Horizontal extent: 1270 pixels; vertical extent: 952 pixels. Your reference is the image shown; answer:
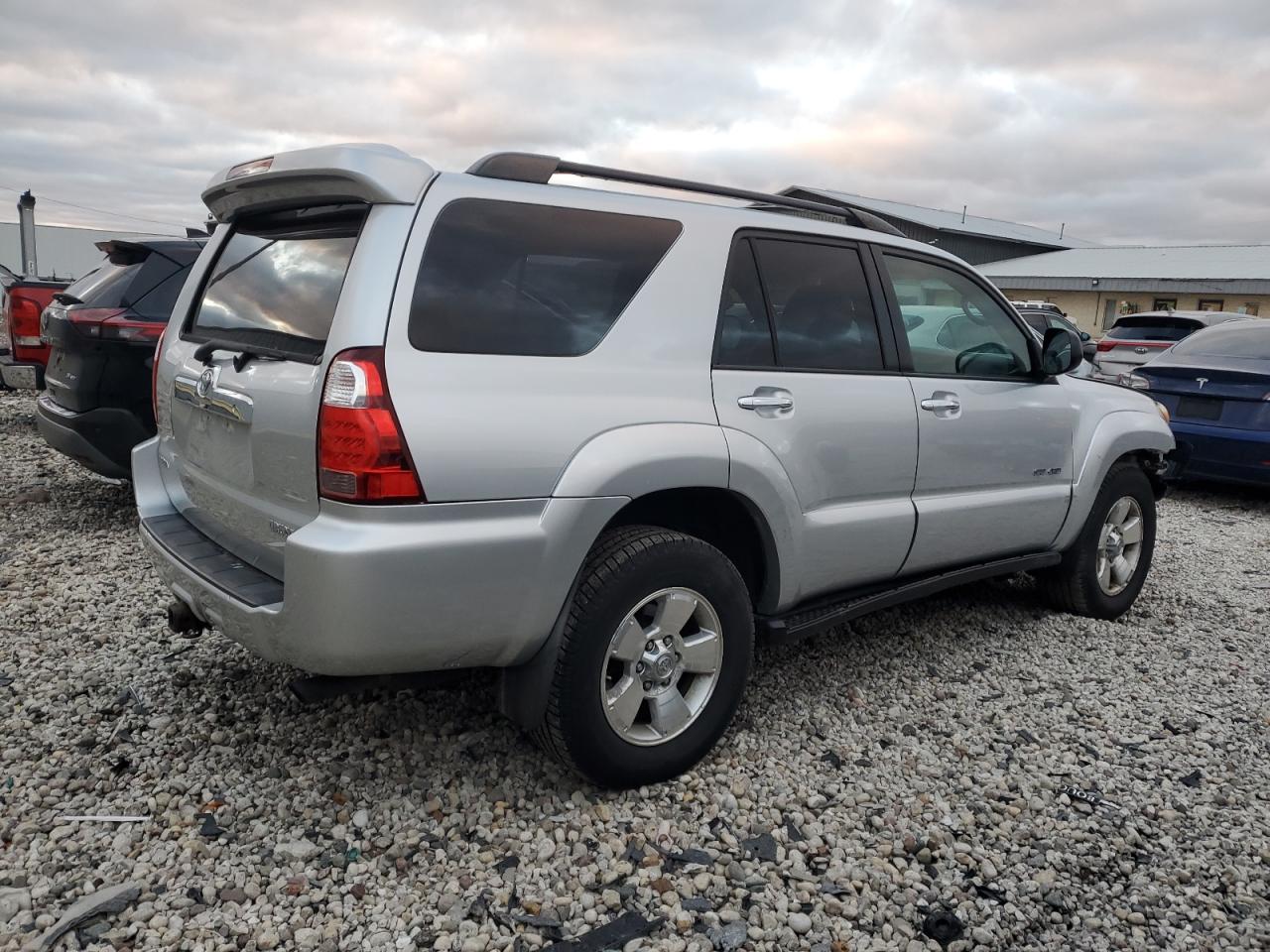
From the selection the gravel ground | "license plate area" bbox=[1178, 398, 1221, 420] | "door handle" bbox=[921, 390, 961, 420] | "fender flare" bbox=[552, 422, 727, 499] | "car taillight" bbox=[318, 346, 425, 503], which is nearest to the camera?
"car taillight" bbox=[318, 346, 425, 503]

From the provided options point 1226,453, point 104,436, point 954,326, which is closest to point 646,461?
point 954,326

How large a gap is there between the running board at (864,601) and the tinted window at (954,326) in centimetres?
83

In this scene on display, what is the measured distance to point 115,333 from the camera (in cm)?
528

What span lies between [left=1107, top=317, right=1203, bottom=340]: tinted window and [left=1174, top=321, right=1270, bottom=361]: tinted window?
580 cm

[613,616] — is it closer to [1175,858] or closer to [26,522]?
[1175,858]

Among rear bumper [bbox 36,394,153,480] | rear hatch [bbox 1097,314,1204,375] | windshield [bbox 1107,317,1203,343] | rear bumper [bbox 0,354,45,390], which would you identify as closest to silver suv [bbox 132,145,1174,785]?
rear bumper [bbox 36,394,153,480]

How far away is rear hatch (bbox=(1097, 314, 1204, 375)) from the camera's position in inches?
508

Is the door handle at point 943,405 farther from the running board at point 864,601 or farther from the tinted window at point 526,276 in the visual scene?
the tinted window at point 526,276

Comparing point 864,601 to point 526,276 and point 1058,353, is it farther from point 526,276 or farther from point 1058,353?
point 526,276

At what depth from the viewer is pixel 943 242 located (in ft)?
141

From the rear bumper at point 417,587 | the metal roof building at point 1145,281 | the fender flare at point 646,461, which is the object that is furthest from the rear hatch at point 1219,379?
the metal roof building at point 1145,281

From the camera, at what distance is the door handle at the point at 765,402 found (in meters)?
3.05

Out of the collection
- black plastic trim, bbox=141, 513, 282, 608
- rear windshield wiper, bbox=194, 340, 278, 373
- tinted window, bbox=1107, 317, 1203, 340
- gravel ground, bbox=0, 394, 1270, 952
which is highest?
tinted window, bbox=1107, 317, 1203, 340

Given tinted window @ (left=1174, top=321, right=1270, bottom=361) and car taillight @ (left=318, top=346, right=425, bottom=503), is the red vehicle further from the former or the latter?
tinted window @ (left=1174, top=321, right=1270, bottom=361)
